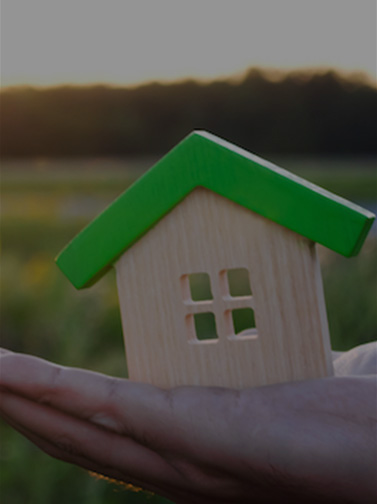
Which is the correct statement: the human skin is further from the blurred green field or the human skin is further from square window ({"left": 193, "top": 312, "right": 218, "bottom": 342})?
square window ({"left": 193, "top": 312, "right": 218, "bottom": 342})

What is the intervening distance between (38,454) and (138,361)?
1160 mm

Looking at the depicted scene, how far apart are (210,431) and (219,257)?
176mm

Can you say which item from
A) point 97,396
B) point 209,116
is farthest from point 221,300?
point 209,116

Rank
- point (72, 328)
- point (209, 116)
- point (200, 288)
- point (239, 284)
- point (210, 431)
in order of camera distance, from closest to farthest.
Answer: point (210, 431)
point (72, 328)
point (200, 288)
point (239, 284)
point (209, 116)

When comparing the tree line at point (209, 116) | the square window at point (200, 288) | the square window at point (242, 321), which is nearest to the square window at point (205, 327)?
the square window at point (242, 321)

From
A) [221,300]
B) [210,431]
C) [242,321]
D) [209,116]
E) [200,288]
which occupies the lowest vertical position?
Answer: [210,431]

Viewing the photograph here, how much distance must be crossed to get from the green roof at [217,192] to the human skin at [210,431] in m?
0.13

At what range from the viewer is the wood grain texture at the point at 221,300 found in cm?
67

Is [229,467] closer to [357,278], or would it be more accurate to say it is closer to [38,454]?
[38,454]

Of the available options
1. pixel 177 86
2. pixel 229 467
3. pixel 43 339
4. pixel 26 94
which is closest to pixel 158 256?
pixel 229 467

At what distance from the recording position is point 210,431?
63 cm

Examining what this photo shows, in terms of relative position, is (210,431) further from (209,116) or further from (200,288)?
(209,116)

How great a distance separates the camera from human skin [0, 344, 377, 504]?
0.61 meters

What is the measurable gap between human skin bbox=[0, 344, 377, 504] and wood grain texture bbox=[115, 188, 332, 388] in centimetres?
3
